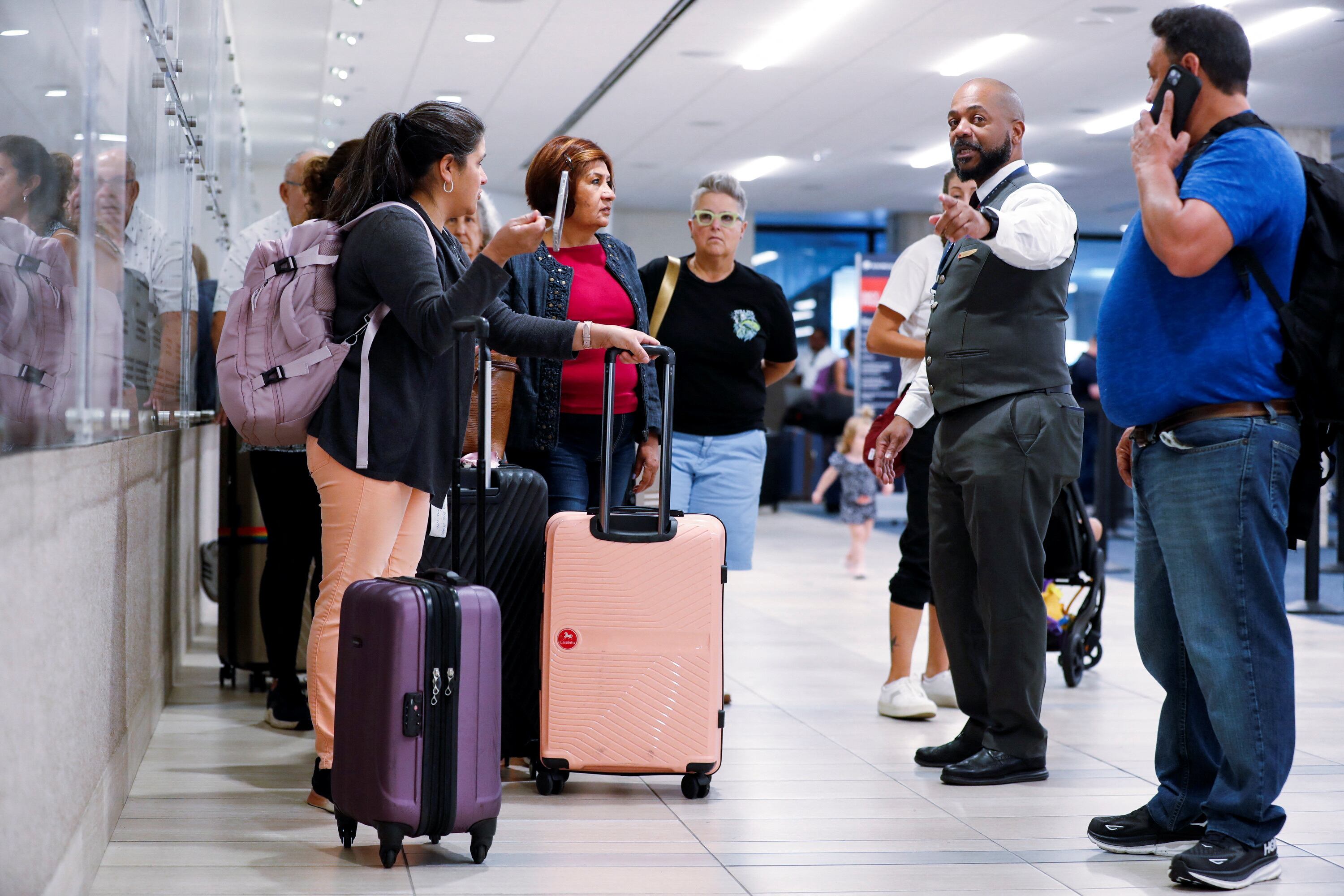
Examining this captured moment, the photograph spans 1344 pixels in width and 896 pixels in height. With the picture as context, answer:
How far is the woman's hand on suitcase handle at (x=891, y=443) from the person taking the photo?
3.57m

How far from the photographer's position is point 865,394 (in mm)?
12133

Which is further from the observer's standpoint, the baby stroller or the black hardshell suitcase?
the baby stroller

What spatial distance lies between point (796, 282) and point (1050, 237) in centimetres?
1726

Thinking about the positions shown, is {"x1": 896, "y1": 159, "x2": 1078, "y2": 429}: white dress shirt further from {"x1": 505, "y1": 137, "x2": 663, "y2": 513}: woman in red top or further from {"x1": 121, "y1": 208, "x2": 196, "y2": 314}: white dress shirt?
{"x1": 121, "y1": 208, "x2": 196, "y2": 314}: white dress shirt

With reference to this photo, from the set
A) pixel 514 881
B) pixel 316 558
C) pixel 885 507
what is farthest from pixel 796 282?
pixel 514 881

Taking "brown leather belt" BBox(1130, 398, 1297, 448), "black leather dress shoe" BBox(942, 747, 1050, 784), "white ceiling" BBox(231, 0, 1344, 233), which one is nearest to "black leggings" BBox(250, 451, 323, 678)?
"black leather dress shoe" BBox(942, 747, 1050, 784)

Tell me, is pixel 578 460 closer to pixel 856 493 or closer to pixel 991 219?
pixel 991 219

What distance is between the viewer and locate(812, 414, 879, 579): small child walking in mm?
8516

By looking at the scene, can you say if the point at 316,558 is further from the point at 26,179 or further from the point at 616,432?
the point at 26,179

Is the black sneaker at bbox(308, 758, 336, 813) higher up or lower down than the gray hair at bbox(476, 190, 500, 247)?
lower down

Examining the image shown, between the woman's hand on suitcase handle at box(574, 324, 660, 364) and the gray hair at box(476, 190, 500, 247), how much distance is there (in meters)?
1.24

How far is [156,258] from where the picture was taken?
10.7ft

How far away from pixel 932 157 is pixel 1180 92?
39.3ft

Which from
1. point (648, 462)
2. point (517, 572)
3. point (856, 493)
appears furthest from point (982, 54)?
point (517, 572)
